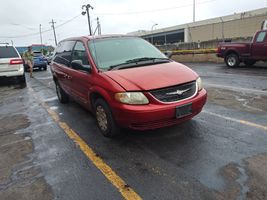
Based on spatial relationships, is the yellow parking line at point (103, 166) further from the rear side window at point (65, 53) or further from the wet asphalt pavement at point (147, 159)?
the rear side window at point (65, 53)

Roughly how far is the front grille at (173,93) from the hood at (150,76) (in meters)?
0.06

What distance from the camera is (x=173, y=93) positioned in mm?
4133

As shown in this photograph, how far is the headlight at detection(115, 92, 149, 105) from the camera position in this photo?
4020mm

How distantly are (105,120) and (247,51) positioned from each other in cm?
1143

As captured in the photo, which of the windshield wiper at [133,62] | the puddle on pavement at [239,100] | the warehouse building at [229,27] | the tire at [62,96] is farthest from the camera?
the warehouse building at [229,27]

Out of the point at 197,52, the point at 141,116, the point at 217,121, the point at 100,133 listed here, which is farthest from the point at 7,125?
the point at 197,52

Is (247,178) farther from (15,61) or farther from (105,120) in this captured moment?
(15,61)

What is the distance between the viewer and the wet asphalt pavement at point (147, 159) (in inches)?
122

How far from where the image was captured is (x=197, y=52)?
2034 cm

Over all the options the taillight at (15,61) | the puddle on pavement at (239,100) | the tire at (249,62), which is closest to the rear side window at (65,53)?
the puddle on pavement at (239,100)

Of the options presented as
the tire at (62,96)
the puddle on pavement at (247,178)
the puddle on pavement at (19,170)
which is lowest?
the puddle on pavement at (19,170)

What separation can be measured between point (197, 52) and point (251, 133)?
16.6m

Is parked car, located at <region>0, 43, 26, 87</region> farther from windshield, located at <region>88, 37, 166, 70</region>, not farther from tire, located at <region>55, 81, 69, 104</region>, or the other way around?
windshield, located at <region>88, 37, 166, 70</region>

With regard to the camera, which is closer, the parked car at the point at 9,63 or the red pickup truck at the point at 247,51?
the parked car at the point at 9,63
